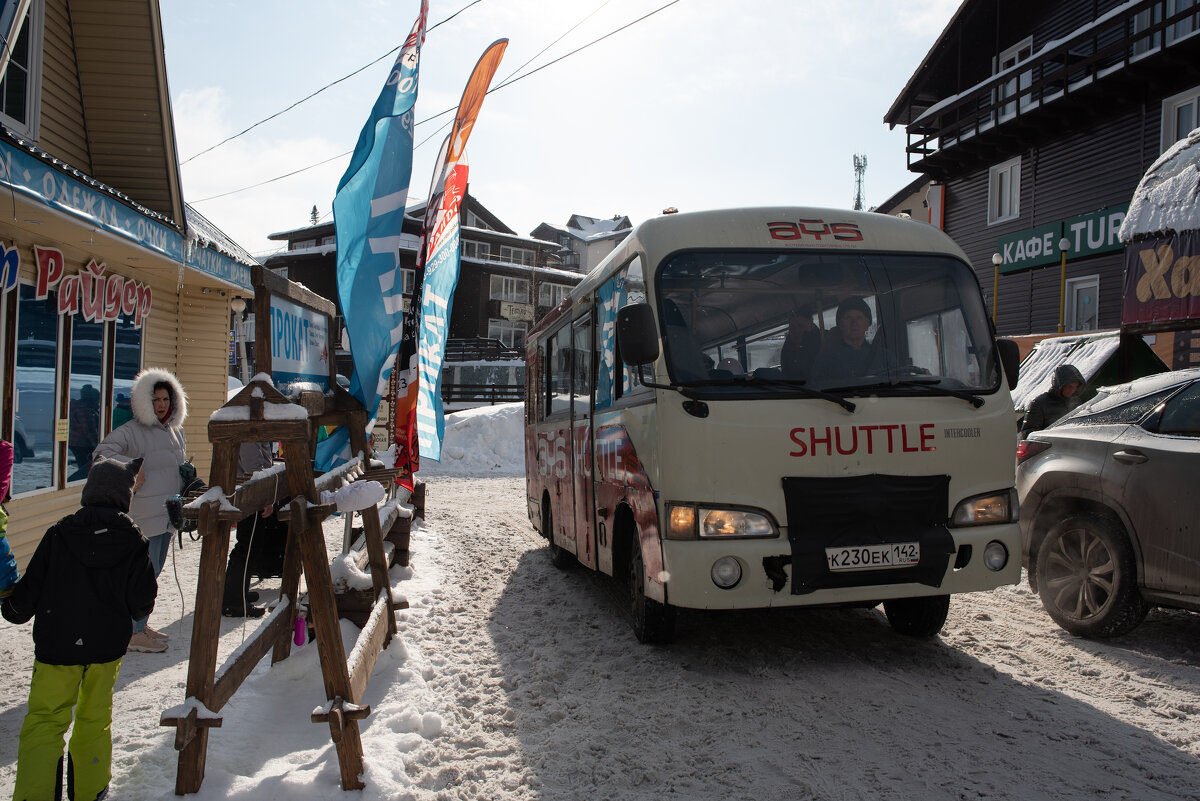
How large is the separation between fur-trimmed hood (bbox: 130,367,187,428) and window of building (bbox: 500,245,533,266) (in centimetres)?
4823

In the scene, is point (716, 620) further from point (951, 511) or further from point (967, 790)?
point (967, 790)

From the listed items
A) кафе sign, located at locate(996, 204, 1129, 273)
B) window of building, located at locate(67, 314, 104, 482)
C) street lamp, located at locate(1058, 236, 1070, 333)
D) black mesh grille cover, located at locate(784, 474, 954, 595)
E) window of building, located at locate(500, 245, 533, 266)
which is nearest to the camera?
black mesh grille cover, located at locate(784, 474, 954, 595)

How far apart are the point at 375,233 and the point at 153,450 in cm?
245

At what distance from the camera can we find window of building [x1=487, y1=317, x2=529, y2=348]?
2035 inches

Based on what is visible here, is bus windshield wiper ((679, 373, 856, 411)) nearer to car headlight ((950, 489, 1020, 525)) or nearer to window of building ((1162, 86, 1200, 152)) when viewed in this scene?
car headlight ((950, 489, 1020, 525))

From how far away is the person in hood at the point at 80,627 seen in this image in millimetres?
3189

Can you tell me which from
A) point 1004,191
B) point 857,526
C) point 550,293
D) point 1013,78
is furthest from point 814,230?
point 550,293

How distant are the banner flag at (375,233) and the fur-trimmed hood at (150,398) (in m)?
1.42

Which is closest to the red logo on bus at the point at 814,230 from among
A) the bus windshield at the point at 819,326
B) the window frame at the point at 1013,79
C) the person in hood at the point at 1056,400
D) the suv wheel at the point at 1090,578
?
the bus windshield at the point at 819,326

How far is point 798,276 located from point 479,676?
3.15m

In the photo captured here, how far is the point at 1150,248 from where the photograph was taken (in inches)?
428

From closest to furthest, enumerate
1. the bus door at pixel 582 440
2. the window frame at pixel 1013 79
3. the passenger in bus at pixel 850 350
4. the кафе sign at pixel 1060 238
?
the passenger in bus at pixel 850 350 → the bus door at pixel 582 440 → the кафе sign at pixel 1060 238 → the window frame at pixel 1013 79

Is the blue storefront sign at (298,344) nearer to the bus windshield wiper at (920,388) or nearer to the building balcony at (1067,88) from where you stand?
the bus windshield wiper at (920,388)

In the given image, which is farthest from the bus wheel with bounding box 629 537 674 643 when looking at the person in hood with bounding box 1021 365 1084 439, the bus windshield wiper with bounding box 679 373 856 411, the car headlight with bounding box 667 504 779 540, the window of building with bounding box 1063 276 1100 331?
the window of building with bounding box 1063 276 1100 331
